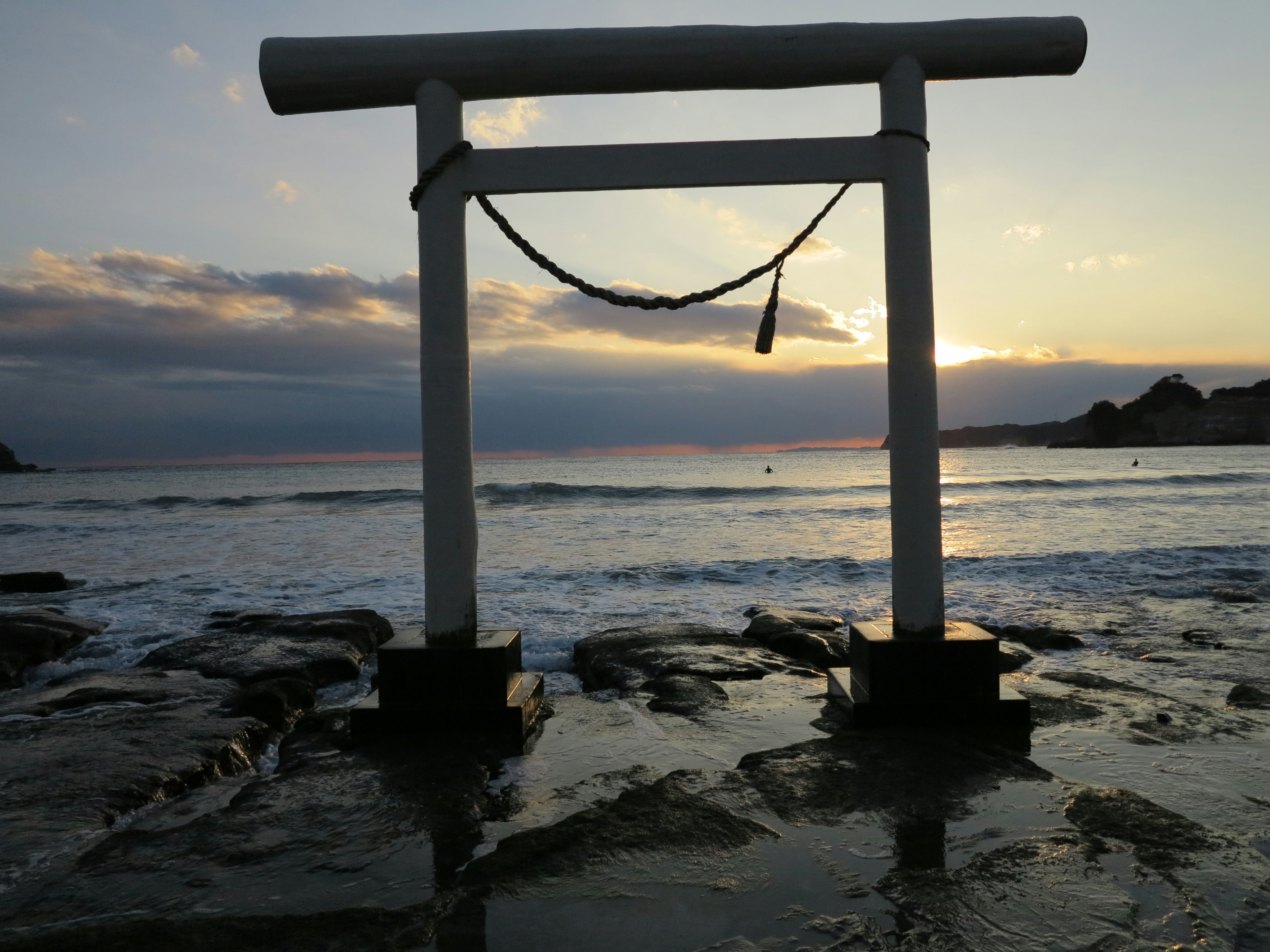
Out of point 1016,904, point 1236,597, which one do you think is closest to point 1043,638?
point 1236,597

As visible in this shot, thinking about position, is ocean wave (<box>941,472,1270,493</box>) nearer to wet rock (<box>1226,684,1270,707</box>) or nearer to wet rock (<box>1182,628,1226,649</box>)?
wet rock (<box>1182,628,1226,649</box>)

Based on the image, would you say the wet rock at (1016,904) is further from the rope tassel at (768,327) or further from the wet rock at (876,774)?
the rope tassel at (768,327)

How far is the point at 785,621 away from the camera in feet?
24.4

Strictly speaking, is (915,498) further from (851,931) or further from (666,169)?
(851,931)

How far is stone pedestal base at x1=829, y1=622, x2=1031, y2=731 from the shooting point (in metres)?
3.84

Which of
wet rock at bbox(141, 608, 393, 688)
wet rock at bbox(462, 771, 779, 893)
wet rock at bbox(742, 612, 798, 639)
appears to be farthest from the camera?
wet rock at bbox(742, 612, 798, 639)

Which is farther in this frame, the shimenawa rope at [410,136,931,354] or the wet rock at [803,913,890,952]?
the shimenawa rope at [410,136,931,354]

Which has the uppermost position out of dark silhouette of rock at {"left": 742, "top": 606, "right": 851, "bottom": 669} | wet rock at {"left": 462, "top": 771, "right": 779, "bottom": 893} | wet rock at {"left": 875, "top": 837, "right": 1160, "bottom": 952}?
wet rock at {"left": 875, "top": 837, "right": 1160, "bottom": 952}

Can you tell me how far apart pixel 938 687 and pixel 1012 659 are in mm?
2946

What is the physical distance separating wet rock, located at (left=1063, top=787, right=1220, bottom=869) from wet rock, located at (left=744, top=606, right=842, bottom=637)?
4.00m

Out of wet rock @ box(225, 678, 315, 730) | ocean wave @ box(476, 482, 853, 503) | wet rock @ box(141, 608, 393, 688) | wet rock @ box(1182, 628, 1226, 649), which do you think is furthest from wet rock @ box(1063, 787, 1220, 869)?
ocean wave @ box(476, 482, 853, 503)

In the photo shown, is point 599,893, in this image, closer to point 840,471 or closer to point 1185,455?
point 840,471

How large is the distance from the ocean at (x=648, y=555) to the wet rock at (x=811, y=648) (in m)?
1.88

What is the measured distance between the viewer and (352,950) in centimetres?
204
